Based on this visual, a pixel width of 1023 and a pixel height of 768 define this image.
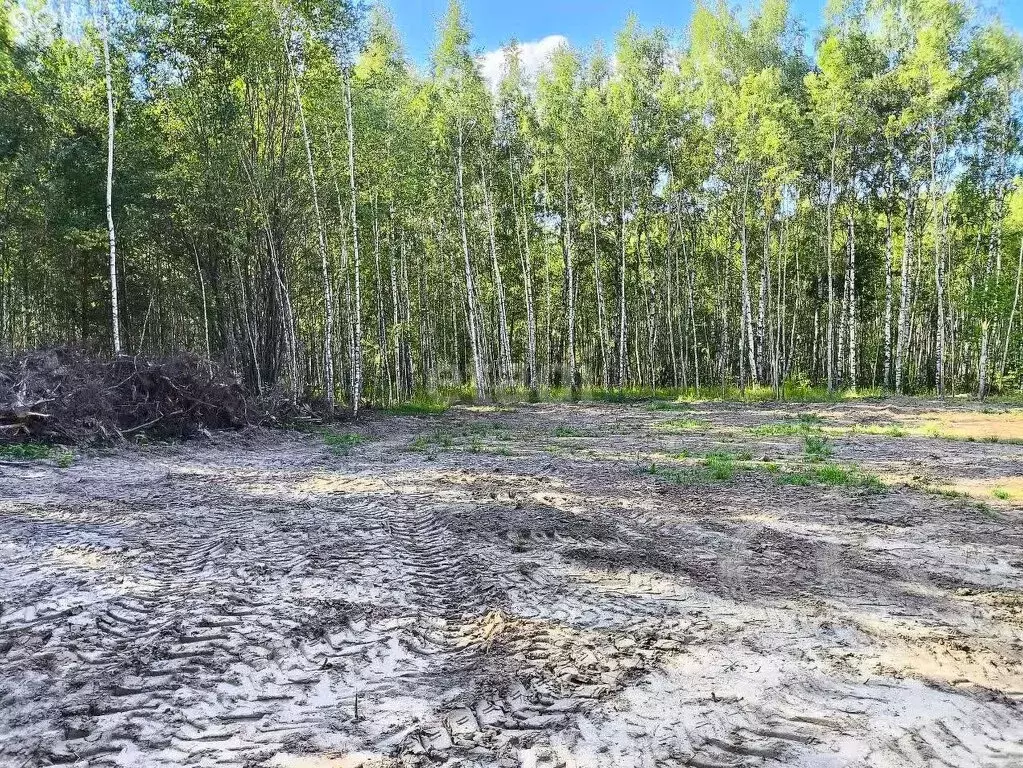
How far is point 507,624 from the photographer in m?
3.23

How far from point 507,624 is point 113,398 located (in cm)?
946

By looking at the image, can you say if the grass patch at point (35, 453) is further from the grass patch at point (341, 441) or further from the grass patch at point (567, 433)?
the grass patch at point (567, 433)

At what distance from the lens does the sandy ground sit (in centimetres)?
223

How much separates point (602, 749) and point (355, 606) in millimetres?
1782

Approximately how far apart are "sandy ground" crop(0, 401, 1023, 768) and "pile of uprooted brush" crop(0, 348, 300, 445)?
302 cm

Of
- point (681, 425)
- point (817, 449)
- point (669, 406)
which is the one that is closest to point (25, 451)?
point (817, 449)

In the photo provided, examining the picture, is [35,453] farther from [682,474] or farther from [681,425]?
[681,425]

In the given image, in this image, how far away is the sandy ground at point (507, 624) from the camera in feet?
7.30

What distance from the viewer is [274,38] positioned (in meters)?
13.5

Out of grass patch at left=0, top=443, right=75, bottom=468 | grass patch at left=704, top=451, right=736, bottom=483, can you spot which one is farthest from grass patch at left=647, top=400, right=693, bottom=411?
grass patch at left=0, top=443, right=75, bottom=468

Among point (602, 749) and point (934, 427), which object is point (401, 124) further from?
point (602, 749)

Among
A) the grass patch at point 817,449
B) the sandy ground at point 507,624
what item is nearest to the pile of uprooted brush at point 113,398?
the sandy ground at point 507,624

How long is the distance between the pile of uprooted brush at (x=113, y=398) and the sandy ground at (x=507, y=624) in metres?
3.02

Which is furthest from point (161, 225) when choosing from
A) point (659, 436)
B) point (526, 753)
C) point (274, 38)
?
point (526, 753)
